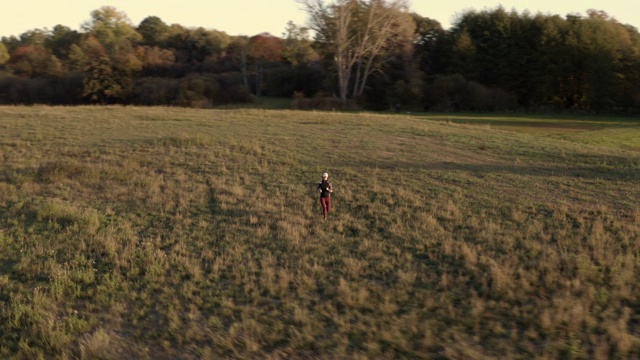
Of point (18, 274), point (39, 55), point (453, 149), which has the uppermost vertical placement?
point (39, 55)

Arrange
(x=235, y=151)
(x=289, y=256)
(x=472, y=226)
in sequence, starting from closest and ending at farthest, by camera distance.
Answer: (x=289, y=256) < (x=472, y=226) < (x=235, y=151)

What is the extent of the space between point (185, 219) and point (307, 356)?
7853 mm

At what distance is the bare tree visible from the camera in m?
64.7

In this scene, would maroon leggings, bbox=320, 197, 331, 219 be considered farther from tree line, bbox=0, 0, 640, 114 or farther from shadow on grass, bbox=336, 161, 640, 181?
tree line, bbox=0, 0, 640, 114

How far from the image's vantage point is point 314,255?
36.1 feet

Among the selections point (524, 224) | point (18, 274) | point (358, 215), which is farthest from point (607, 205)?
point (18, 274)

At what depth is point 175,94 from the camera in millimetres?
65812

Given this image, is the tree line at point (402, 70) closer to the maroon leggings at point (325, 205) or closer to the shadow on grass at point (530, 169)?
the shadow on grass at point (530, 169)

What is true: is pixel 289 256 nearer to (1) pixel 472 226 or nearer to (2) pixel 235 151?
(1) pixel 472 226

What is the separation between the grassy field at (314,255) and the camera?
7230 mm

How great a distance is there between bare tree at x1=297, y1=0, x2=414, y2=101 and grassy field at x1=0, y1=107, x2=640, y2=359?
43686 millimetres

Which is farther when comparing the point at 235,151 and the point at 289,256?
the point at 235,151

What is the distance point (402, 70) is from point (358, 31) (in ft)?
24.3

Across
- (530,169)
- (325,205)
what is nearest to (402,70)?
(530,169)
